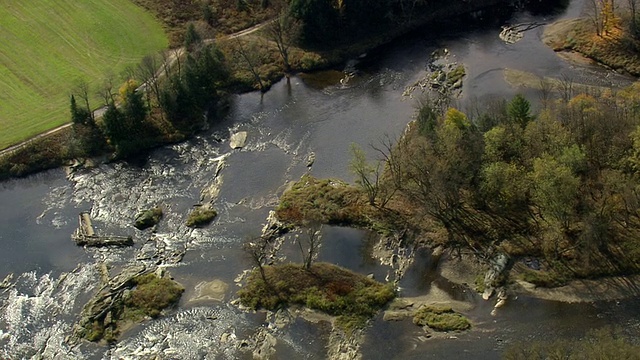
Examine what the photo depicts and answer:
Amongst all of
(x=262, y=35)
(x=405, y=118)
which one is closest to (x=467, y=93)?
(x=405, y=118)

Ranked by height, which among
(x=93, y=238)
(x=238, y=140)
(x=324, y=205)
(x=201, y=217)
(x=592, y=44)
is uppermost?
(x=238, y=140)

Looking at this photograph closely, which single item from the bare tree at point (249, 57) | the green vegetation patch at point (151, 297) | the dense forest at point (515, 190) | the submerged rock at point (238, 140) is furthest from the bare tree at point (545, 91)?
the green vegetation patch at point (151, 297)

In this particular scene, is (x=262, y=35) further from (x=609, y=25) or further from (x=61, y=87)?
(x=609, y=25)

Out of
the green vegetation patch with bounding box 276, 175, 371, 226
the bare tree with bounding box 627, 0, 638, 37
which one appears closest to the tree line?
the green vegetation patch with bounding box 276, 175, 371, 226

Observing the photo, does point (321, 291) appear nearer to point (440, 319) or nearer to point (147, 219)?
point (440, 319)

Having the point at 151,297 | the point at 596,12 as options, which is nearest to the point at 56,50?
the point at 151,297

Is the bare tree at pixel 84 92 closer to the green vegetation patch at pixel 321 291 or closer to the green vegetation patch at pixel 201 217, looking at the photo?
the green vegetation patch at pixel 201 217
